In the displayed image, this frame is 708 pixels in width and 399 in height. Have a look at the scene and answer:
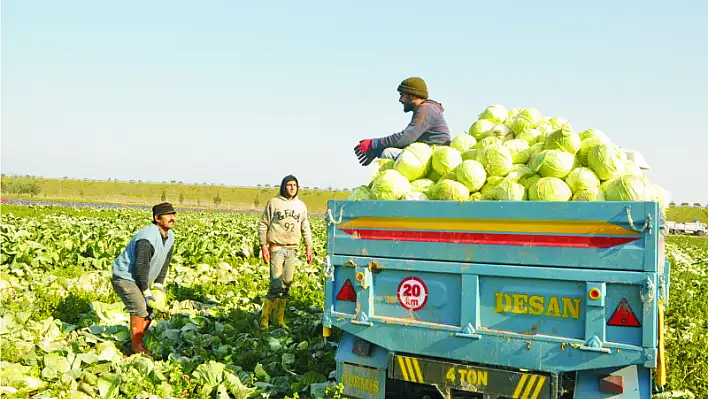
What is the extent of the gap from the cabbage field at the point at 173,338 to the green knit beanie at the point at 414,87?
2982 millimetres

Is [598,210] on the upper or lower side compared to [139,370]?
upper

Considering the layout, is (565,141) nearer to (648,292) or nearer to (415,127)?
(648,292)

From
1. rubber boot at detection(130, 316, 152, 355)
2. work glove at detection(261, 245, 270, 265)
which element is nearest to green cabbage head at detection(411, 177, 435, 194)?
work glove at detection(261, 245, 270, 265)

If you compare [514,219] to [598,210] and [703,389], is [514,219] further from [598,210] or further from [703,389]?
[703,389]

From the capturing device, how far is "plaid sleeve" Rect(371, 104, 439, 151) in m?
6.43

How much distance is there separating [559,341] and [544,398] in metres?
0.42

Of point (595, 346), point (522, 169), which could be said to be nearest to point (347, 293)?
point (522, 169)

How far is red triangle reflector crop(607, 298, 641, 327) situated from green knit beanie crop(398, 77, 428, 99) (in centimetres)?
341

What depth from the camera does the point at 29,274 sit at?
10664 millimetres

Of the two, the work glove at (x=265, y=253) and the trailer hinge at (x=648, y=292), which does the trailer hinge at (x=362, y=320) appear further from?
the work glove at (x=265, y=253)

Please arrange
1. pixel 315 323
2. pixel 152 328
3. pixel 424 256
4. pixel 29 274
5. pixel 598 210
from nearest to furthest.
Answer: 1. pixel 598 210
2. pixel 424 256
3. pixel 152 328
4. pixel 315 323
5. pixel 29 274

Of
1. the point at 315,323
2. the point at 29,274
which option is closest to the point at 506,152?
the point at 315,323

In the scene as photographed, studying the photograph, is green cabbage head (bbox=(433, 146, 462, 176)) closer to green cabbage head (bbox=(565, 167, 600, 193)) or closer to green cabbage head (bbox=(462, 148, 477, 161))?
green cabbage head (bbox=(462, 148, 477, 161))

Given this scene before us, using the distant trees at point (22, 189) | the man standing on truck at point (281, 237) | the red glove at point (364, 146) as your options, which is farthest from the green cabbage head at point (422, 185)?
the distant trees at point (22, 189)
